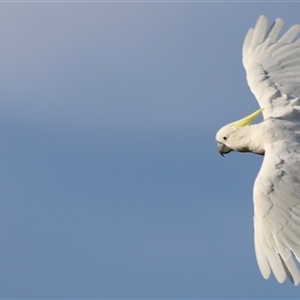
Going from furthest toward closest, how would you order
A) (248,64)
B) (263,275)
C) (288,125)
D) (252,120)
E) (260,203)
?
1. (248,64)
2. (252,120)
3. (288,125)
4. (260,203)
5. (263,275)

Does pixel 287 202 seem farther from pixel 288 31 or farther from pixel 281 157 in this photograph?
pixel 288 31

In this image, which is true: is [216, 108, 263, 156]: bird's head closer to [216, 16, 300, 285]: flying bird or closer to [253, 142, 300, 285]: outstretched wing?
[216, 16, 300, 285]: flying bird

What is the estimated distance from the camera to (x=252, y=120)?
725 cm

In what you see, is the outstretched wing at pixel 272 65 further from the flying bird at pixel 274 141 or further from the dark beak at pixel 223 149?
the dark beak at pixel 223 149

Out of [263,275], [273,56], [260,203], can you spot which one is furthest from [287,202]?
[273,56]

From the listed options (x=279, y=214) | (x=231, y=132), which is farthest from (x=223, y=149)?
(x=279, y=214)

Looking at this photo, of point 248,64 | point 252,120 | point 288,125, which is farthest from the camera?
point 248,64

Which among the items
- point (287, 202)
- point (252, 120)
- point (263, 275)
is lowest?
point (263, 275)

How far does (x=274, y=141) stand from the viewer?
6.69 metres

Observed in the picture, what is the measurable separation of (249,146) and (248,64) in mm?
1058

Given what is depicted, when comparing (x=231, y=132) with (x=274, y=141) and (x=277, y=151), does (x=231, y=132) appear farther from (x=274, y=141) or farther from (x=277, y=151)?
(x=277, y=151)

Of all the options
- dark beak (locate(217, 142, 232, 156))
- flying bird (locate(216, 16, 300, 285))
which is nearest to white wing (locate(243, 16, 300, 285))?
flying bird (locate(216, 16, 300, 285))

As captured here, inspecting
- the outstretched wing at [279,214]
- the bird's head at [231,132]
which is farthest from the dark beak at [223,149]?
the outstretched wing at [279,214]

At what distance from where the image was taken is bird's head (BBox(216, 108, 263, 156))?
23.7 ft
